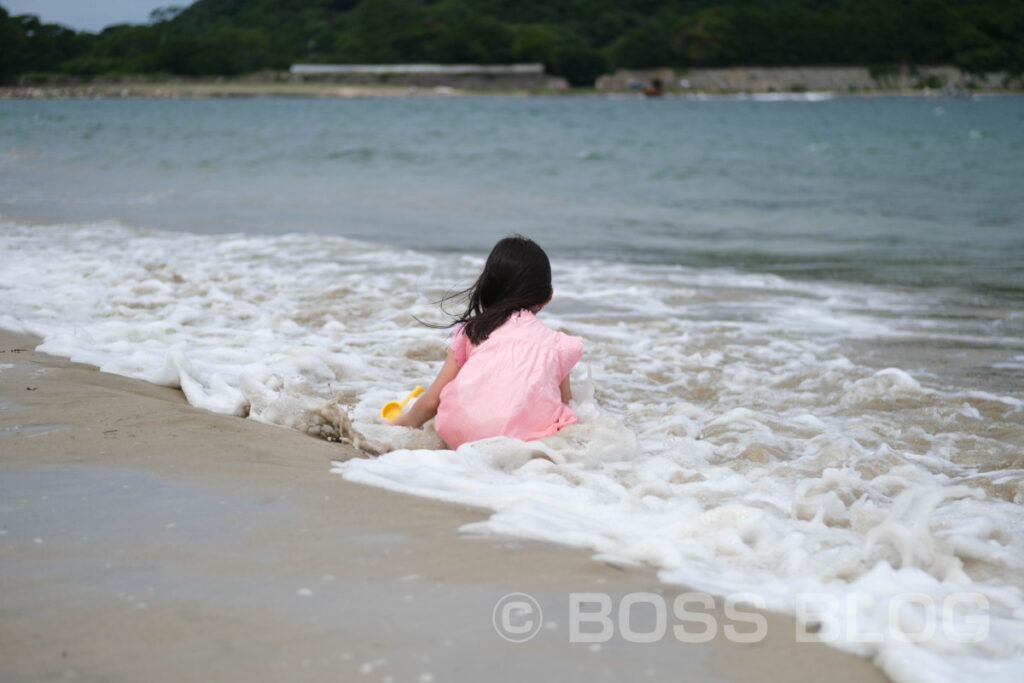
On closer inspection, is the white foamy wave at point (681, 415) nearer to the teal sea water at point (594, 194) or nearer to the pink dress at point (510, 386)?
the pink dress at point (510, 386)

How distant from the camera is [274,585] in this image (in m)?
2.14

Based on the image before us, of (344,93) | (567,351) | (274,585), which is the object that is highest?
(344,93)

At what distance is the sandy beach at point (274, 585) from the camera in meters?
1.84

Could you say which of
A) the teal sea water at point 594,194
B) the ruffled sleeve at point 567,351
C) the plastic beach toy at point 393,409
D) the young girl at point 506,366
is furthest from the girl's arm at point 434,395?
the teal sea water at point 594,194

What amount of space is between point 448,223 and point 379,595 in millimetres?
10699

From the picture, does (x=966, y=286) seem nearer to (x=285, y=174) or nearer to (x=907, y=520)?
(x=907, y=520)

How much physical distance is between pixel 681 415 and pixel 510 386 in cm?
113

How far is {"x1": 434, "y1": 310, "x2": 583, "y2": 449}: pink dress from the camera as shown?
364cm

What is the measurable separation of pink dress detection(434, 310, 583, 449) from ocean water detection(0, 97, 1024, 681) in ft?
0.52

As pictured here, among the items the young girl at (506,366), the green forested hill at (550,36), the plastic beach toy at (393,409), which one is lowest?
the plastic beach toy at (393,409)

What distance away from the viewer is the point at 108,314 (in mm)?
6098

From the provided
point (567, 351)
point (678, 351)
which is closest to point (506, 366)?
point (567, 351)

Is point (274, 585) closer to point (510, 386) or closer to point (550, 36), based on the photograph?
point (510, 386)

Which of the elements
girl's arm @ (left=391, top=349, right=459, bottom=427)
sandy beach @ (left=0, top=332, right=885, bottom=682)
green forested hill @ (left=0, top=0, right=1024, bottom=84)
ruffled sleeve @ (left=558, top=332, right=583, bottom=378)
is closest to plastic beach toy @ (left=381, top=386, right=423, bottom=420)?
girl's arm @ (left=391, top=349, right=459, bottom=427)
